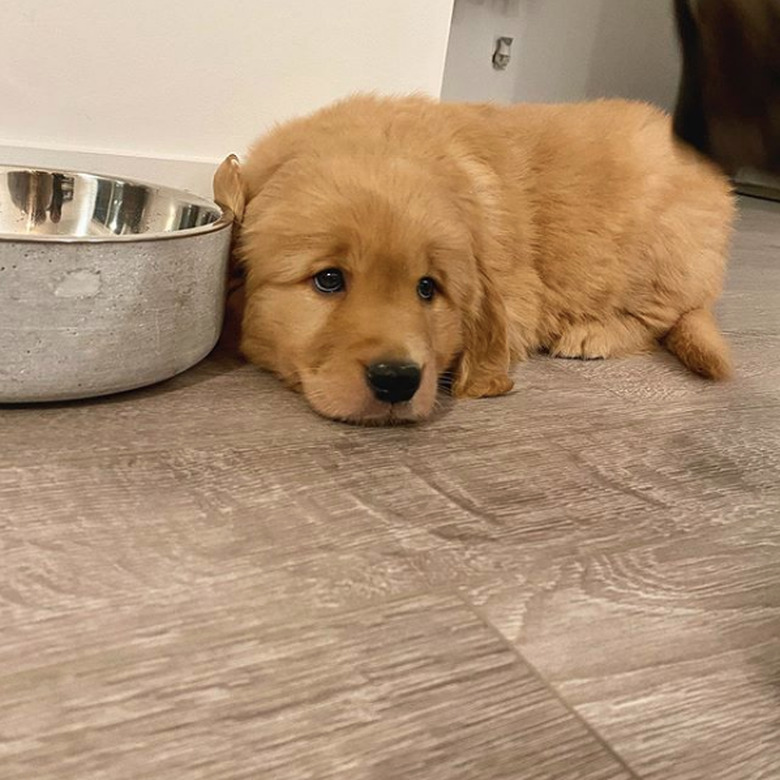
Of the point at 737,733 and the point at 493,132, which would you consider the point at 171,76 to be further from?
the point at 737,733

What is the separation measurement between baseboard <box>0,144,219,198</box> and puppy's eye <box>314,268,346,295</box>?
0.73 metres

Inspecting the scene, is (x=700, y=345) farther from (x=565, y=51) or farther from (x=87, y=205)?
(x=565, y=51)

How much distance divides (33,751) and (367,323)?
0.96m

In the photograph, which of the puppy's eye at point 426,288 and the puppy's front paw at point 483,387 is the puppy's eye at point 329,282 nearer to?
the puppy's eye at point 426,288

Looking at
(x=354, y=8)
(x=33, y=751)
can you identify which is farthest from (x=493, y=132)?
(x=33, y=751)

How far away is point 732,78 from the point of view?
0.87m

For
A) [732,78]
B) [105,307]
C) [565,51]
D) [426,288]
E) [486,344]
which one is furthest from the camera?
[565,51]

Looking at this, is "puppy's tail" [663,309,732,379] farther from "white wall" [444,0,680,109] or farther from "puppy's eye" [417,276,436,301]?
"white wall" [444,0,680,109]

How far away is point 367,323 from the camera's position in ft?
5.26

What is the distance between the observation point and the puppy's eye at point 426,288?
5.69ft

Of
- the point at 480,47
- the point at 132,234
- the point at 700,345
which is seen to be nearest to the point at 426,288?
the point at 132,234

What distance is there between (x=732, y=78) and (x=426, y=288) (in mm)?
932

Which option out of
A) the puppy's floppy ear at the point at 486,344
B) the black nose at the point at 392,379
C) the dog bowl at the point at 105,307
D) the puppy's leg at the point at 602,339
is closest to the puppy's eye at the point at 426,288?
the puppy's floppy ear at the point at 486,344

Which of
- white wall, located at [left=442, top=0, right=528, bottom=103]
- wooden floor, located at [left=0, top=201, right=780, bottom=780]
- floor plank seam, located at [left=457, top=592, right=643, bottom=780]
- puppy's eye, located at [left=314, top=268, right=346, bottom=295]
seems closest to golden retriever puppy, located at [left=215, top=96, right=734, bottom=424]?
puppy's eye, located at [left=314, top=268, right=346, bottom=295]
